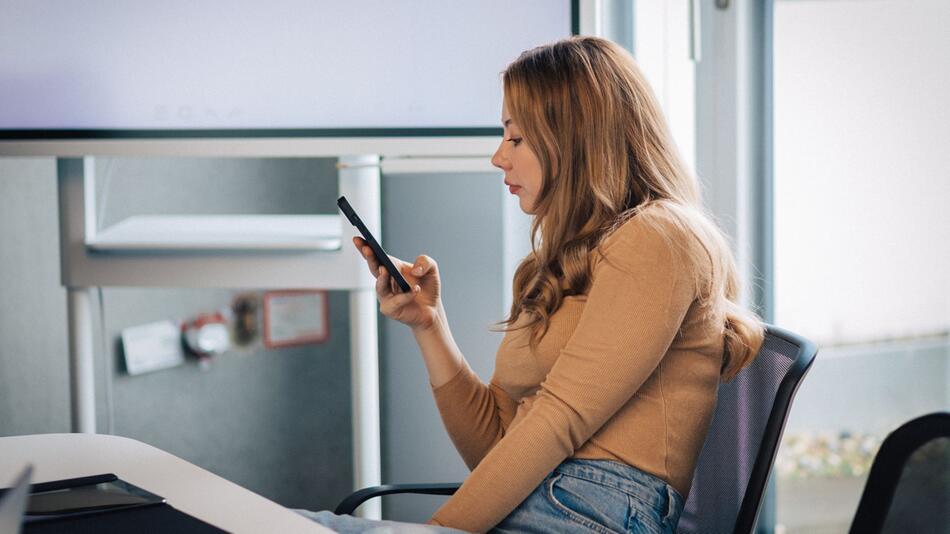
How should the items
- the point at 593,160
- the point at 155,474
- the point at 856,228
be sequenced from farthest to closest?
the point at 856,228 → the point at 593,160 → the point at 155,474

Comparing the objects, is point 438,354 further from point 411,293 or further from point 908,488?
point 908,488

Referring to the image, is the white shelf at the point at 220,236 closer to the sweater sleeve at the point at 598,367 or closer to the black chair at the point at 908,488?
the sweater sleeve at the point at 598,367

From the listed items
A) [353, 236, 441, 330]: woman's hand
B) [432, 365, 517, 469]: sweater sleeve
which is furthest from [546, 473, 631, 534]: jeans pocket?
[353, 236, 441, 330]: woman's hand

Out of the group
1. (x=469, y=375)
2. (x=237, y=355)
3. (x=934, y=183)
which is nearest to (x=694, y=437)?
(x=469, y=375)

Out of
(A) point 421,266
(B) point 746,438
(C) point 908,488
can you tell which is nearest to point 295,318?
(A) point 421,266

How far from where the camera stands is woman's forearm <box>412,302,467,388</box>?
1468 millimetres

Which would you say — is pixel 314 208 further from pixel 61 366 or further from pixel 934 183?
pixel 934 183

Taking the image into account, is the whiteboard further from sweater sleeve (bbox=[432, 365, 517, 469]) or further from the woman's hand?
sweater sleeve (bbox=[432, 365, 517, 469])

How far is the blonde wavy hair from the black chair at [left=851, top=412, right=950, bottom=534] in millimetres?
326

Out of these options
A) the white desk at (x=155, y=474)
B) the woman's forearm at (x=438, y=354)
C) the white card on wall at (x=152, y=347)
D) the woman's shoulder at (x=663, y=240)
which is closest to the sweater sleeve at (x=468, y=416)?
the woman's forearm at (x=438, y=354)

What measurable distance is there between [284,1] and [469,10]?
34 centimetres

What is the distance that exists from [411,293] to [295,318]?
1327 mm

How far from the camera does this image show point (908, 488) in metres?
0.91

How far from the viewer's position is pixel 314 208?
2736mm
